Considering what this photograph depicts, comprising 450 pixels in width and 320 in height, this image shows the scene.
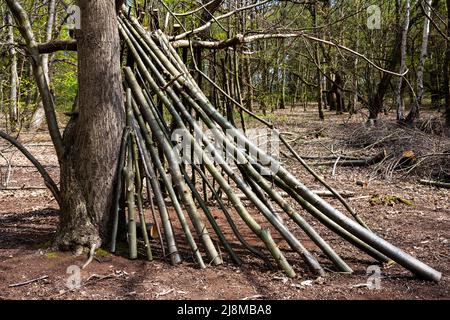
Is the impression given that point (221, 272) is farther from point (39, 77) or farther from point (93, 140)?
point (39, 77)

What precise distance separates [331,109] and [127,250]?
56.6ft

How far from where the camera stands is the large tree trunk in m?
2.98

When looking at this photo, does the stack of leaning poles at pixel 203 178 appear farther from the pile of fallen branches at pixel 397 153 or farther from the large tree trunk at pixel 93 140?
the pile of fallen branches at pixel 397 153

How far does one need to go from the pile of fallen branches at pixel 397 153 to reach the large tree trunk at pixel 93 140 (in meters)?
4.28

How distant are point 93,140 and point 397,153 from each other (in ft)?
16.4

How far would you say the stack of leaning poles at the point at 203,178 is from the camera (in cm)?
277

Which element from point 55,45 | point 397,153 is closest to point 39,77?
point 55,45

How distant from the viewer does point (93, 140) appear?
3000mm

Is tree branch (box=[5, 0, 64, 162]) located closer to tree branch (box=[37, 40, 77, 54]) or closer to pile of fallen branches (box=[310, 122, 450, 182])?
tree branch (box=[37, 40, 77, 54])

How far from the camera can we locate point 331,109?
19.2 meters

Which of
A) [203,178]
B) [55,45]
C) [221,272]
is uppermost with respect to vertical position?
[55,45]

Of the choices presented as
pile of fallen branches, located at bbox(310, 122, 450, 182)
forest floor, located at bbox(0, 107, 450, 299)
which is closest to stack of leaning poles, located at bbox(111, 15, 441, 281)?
forest floor, located at bbox(0, 107, 450, 299)

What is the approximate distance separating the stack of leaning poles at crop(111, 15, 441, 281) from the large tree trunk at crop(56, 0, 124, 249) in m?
0.11
